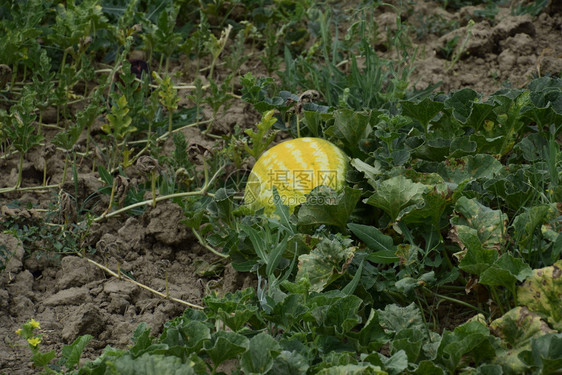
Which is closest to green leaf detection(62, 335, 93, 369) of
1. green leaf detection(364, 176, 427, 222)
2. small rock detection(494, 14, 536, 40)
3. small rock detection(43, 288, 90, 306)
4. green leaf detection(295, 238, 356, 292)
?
small rock detection(43, 288, 90, 306)

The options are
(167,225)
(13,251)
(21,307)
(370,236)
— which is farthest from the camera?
(167,225)

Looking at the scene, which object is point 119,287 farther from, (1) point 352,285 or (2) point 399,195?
(2) point 399,195

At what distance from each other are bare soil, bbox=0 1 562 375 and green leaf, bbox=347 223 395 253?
55 centimetres

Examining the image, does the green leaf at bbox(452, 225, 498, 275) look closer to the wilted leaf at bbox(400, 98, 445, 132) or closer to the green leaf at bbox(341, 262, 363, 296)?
the green leaf at bbox(341, 262, 363, 296)

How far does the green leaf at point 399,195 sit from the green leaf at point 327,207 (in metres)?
0.09

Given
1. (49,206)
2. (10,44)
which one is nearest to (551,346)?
(49,206)

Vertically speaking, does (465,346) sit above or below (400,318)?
above

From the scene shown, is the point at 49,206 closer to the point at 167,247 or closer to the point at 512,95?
the point at 167,247

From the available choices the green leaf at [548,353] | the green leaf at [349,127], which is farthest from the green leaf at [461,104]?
the green leaf at [548,353]

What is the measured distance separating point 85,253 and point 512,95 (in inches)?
82.8

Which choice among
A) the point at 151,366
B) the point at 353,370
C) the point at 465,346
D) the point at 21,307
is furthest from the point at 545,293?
the point at 21,307

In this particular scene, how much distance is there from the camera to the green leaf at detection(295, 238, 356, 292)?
2.71 m

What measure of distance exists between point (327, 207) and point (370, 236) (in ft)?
0.67

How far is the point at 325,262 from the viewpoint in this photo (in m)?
2.75
